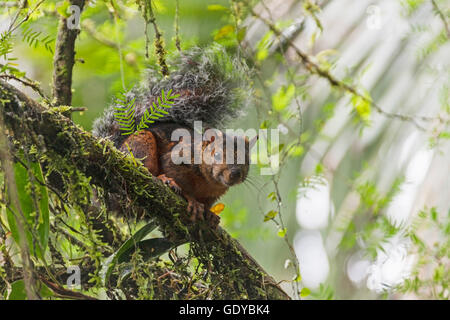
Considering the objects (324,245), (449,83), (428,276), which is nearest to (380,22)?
(449,83)

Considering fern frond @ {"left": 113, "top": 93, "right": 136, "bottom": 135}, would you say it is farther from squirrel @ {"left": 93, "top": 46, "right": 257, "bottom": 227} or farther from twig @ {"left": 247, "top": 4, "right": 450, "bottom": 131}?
twig @ {"left": 247, "top": 4, "right": 450, "bottom": 131}

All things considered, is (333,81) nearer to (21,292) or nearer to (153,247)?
(153,247)

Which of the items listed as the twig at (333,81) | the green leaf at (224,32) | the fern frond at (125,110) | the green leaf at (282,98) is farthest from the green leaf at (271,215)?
the twig at (333,81)

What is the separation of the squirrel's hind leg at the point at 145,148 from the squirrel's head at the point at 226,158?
0.84 ft

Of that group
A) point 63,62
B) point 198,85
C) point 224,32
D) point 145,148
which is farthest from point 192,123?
point 63,62

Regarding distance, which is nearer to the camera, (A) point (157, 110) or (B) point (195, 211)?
(A) point (157, 110)

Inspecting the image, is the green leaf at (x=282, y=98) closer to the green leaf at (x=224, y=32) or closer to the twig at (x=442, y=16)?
the green leaf at (x=224, y=32)

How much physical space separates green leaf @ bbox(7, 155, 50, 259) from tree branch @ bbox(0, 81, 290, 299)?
0.39 ft

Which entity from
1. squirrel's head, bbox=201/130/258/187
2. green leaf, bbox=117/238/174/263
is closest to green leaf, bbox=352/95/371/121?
squirrel's head, bbox=201/130/258/187

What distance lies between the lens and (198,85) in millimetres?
2613

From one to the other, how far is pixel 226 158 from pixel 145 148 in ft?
1.34

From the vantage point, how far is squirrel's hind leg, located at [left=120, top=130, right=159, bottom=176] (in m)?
2.29
